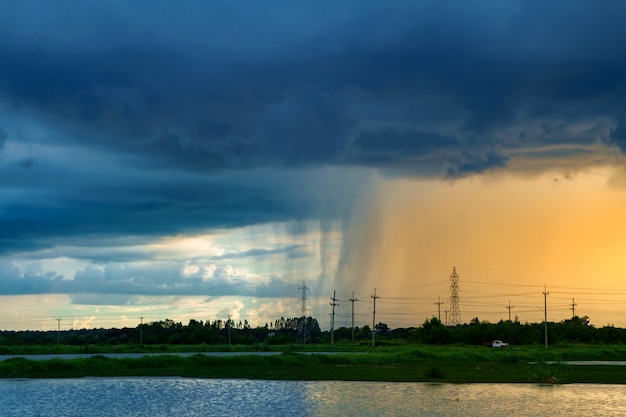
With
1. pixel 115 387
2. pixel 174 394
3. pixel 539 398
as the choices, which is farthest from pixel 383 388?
pixel 115 387

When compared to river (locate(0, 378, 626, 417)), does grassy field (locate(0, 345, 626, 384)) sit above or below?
below

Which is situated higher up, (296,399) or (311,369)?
(296,399)

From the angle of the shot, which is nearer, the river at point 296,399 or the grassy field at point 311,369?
the river at point 296,399

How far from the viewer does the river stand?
5009 centimetres

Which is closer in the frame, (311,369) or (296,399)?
(296,399)

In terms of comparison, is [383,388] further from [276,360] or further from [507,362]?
[507,362]

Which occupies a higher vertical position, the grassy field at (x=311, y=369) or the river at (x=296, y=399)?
the river at (x=296, y=399)

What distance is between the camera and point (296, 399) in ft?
188

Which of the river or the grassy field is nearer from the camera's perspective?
the river

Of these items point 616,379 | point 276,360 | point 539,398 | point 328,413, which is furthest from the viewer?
point 276,360

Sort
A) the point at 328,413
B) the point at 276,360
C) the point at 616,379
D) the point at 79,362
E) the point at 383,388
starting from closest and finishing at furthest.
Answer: the point at 328,413 → the point at 383,388 → the point at 616,379 → the point at 79,362 → the point at 276,360

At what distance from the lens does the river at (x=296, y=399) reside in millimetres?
50094

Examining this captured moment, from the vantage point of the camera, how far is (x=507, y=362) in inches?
4368

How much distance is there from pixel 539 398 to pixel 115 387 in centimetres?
3822
